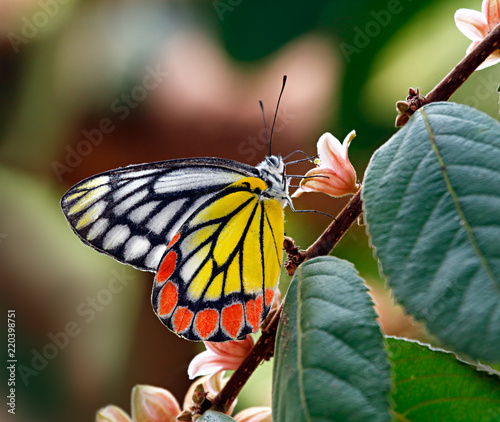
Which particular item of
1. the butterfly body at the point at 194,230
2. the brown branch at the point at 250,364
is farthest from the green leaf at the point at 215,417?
the butterfly body at the point at 194,230

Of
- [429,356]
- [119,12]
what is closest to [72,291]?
[119,12]

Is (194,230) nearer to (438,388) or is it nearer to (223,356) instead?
(223,356)

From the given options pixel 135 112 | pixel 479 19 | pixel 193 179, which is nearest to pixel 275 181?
pixel 193 179

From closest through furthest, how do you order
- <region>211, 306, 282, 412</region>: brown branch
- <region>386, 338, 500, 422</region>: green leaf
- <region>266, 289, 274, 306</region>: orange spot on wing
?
<region>386, 338, 500, 422</region>: green leaf → <region>211, 306, 282, 412</region>: brown branch → <region>266, 289, 274, 306</region>: orange spot on wing

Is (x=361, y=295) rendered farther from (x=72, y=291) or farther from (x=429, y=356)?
(x=72, y=291)

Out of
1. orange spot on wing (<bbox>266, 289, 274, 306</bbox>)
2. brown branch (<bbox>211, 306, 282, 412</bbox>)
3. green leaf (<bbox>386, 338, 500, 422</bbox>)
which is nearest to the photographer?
green leaf (<bbox>386, 338, 500, 422</bbox>)

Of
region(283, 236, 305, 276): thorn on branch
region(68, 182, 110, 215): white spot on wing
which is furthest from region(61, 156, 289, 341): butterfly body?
region(283, 236, 305, 276): thorn on branch

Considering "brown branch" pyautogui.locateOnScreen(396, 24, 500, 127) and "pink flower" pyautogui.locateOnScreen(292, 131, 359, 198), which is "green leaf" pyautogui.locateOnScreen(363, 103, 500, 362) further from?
"pink flower" pyautogui.locateOnScreen(292, 131, 359, 198)

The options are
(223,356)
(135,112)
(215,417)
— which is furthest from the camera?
(135,112)
